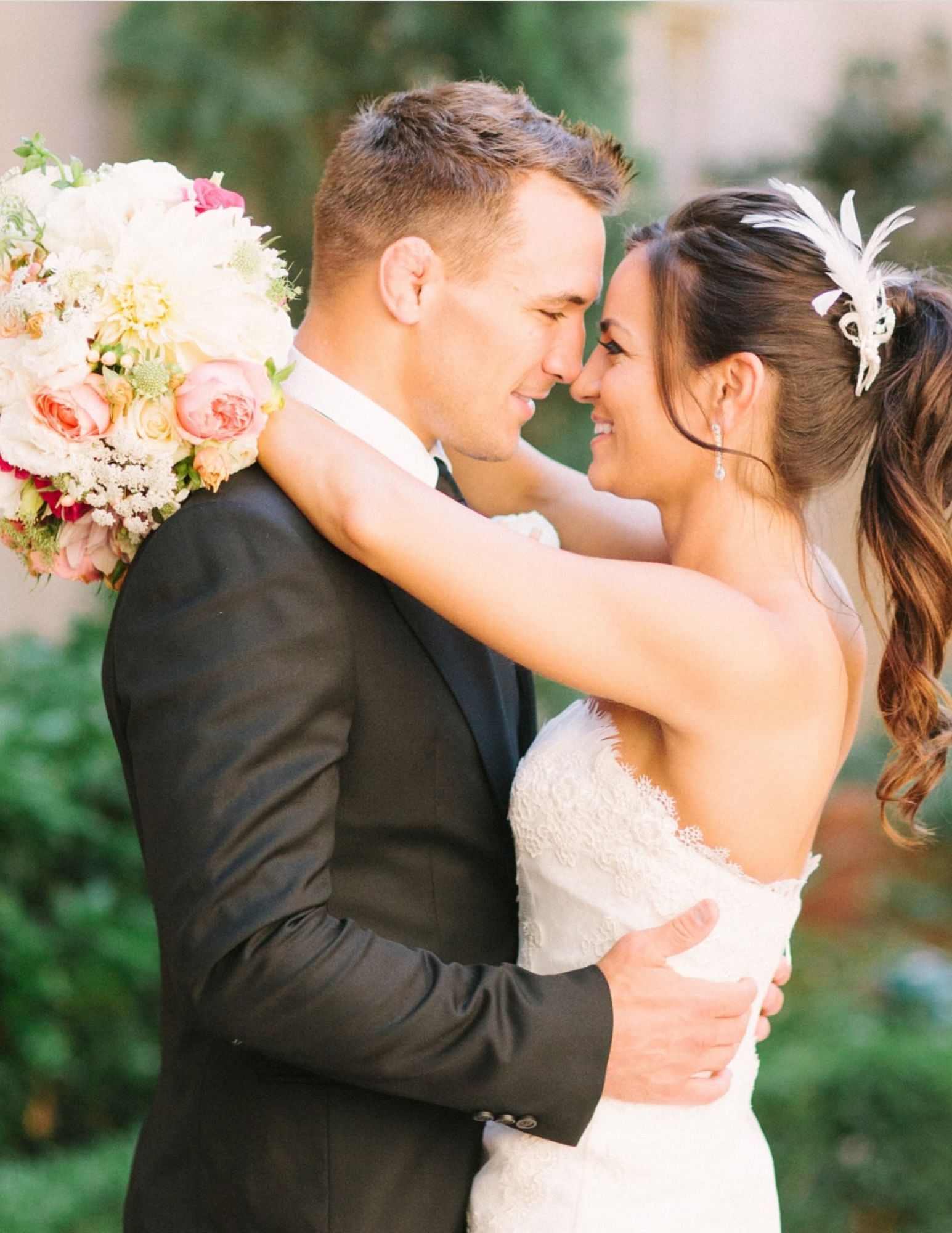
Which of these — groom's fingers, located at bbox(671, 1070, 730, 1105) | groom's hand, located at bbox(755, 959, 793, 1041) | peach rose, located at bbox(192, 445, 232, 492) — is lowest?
groom's hand, located at bbox(755, 959, 793, 1041)

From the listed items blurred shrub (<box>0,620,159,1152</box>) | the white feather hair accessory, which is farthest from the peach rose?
blurred shrub (<box>0,620,159,1152</box>)

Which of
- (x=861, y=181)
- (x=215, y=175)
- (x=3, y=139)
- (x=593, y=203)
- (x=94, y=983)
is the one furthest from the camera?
(x=861, y=181)

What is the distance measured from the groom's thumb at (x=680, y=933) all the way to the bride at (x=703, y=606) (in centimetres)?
4

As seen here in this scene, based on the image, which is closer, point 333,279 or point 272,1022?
point 272,1022

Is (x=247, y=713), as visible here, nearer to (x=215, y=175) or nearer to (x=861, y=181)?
(x=215, y=175)

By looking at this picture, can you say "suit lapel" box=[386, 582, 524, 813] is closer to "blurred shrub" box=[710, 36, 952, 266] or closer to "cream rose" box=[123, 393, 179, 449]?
"cream rose" box=[123, 393, 179, 449]

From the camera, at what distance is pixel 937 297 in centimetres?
248

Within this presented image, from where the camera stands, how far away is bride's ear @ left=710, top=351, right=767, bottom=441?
7.75 feet

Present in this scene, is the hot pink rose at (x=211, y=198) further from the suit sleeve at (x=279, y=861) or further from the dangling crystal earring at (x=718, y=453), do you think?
the dangling crystal earring at (x=718, y=453)

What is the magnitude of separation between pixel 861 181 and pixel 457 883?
741cm

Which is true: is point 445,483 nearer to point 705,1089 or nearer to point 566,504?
point 566,504

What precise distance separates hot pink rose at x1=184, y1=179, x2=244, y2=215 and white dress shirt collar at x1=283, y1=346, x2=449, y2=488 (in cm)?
33

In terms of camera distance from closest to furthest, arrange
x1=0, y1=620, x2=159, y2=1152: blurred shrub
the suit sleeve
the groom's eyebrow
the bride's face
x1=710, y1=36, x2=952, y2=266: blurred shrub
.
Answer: the suit sleeve, the bride's face, the groom's eyebrow, x1=0, y1=620, x2=159, y2=1152: blurred shrub, x1=710, y1=36, x2=952, y2=266: blurred shrub

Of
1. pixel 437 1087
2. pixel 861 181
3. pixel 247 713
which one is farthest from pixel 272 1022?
pixel 861 181
